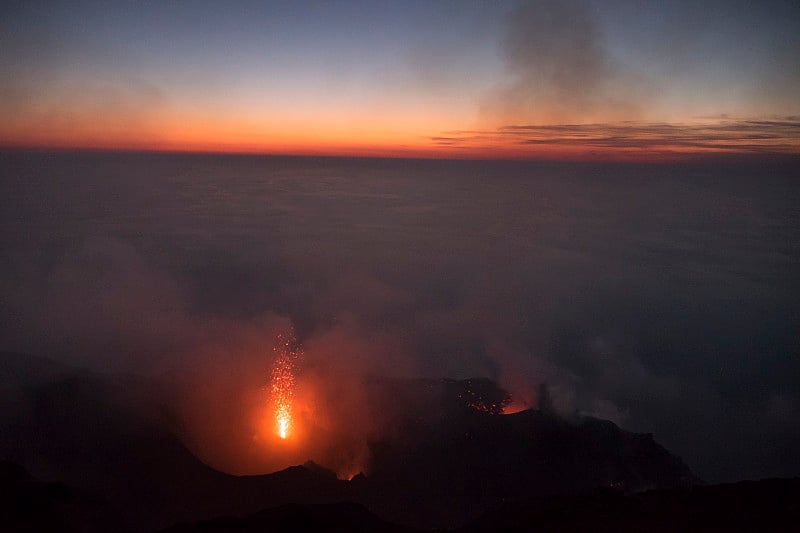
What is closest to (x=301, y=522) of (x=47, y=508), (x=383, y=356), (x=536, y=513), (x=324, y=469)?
(x=536, y=513)

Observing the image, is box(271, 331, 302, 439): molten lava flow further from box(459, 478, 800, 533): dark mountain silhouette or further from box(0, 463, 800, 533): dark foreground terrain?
box(459, 478, 800, 533): dark mountain silhouette

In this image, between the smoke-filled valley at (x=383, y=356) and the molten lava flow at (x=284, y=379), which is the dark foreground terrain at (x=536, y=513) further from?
the molten lava flow at (x=284, y=379)

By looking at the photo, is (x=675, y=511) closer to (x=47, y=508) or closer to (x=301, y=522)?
(x=301, y=522)

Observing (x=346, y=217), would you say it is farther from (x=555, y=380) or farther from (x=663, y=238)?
(x=555, y=380)

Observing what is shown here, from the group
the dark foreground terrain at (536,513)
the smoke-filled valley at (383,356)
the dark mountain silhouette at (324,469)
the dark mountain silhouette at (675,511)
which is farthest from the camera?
the smoke-filled valley at (383,356)

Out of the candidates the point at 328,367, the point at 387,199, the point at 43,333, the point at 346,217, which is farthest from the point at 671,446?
the point at 387,199

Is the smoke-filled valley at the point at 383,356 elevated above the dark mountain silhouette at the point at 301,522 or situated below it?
below

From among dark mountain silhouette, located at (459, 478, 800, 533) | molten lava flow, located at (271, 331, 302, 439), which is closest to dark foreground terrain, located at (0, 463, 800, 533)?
dark mountain silhouette, located at (459, 478, 800, 533)

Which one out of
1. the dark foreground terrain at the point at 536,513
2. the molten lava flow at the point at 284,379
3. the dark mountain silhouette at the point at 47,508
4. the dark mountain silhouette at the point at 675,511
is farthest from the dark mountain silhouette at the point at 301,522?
the molten lava flow at the point at 284,379
